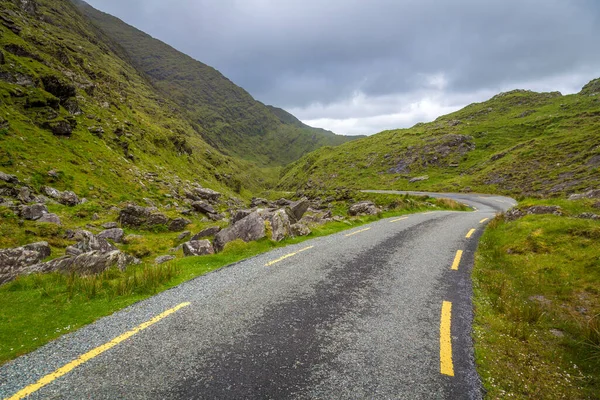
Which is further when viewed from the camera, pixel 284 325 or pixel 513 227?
pixel 513 227

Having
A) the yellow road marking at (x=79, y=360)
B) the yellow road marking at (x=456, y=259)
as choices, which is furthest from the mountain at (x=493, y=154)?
the yellow road marking at (x=79, y=360)

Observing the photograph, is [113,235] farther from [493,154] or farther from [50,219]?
[493,154]

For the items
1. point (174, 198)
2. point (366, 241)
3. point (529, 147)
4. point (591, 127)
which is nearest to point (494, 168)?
point (529, 147)

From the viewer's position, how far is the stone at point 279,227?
1533cm

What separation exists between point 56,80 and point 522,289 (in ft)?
156

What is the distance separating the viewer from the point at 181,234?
21.3m

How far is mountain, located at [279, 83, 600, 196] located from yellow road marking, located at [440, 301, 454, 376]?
4273cm

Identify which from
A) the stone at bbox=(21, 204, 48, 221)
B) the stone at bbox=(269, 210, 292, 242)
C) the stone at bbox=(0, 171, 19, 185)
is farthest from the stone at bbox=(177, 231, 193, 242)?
the stone at bbox=(0, 171, 19, 185)

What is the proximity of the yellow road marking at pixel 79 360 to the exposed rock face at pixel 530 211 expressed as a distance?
772 inches

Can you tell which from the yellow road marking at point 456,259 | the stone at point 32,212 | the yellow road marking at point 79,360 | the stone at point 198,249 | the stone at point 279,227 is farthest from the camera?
the stone at point 32,212

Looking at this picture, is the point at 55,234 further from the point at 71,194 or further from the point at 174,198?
the point at 174,198

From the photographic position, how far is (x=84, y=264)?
33.0 feet

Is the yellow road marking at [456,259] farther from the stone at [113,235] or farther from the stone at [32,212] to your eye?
the stone at [32,212]

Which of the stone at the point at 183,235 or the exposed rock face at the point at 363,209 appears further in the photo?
the exposed rock face at the point at 363,209
